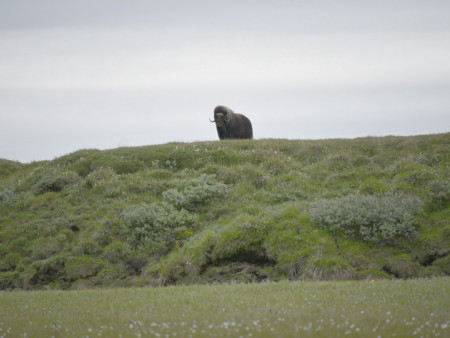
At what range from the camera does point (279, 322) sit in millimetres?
7875

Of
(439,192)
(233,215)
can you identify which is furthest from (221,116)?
(439,192)

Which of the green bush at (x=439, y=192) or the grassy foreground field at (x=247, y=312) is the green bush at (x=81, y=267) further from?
the green bush at (x=439, y=192)

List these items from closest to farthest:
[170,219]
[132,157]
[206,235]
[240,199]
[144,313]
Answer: [144,313], [206,235], [170,219], [240,199], [132,157]

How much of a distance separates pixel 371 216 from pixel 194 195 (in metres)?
7.16

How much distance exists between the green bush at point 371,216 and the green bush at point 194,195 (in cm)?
476

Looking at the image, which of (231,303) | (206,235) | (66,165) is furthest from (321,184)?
(66,165)

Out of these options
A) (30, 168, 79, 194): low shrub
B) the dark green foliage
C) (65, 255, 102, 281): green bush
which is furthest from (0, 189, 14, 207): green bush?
(65, 255, 102, 281): green bush

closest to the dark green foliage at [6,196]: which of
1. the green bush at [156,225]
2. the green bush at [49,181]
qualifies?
the green bush at [49,181]

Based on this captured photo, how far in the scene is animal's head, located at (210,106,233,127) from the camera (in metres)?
33.8

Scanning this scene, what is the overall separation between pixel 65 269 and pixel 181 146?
10895 mm

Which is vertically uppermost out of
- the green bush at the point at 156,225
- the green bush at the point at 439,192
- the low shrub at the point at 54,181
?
the low shrub at the point at 54,181

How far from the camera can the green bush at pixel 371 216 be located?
596 inches

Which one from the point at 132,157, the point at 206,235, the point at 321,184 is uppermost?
the point at 132,157

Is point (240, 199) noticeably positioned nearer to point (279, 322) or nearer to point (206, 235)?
point (206, 235)
